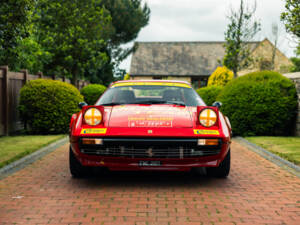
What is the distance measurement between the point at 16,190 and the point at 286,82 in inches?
311

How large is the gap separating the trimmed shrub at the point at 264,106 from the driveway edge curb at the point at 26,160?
15.9ft

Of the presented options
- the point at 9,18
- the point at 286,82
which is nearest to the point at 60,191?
the point at 9,18

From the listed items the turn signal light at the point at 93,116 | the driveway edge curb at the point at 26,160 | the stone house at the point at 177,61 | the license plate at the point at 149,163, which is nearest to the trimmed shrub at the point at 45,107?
the driveway edge curb at the point at 26,160

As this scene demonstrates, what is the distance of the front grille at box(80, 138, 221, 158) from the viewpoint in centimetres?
433

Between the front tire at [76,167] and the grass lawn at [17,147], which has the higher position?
the front tire at [76,167]

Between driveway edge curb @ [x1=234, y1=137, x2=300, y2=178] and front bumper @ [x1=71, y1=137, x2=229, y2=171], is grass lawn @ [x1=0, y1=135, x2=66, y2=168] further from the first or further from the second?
driveway edge curb @ [x1=234, y1=137, x2=300, y2=178]

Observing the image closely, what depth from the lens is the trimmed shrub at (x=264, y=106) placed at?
9695 mm

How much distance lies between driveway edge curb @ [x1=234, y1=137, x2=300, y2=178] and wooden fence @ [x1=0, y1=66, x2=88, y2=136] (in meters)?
6.33

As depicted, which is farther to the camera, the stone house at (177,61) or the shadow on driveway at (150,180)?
the stone house at (177,61)

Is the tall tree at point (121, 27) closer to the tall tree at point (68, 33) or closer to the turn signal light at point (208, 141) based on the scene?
the tall tree at point (68, 33)

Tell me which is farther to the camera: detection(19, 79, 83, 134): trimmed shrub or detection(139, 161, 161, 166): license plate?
detection(19, 79, 83, 134): trimmed shrub

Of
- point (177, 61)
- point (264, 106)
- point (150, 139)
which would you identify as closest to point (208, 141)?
point (150, 139)

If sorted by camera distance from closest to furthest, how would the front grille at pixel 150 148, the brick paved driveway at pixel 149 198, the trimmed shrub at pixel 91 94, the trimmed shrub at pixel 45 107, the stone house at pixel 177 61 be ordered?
1. the brick paved driveway at pixel 149 198
2. the front grille at pixel 150 148
3. the trimmed shrub at pixel 45 107
4. the trimmed shrub at pixel 91 94
5. the stone house at pixel 177 61

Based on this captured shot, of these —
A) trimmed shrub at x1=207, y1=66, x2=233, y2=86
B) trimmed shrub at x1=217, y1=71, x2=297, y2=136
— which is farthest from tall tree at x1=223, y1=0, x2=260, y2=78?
trimmed shrub at x1=217, y1=71, x2=297, y2=136
